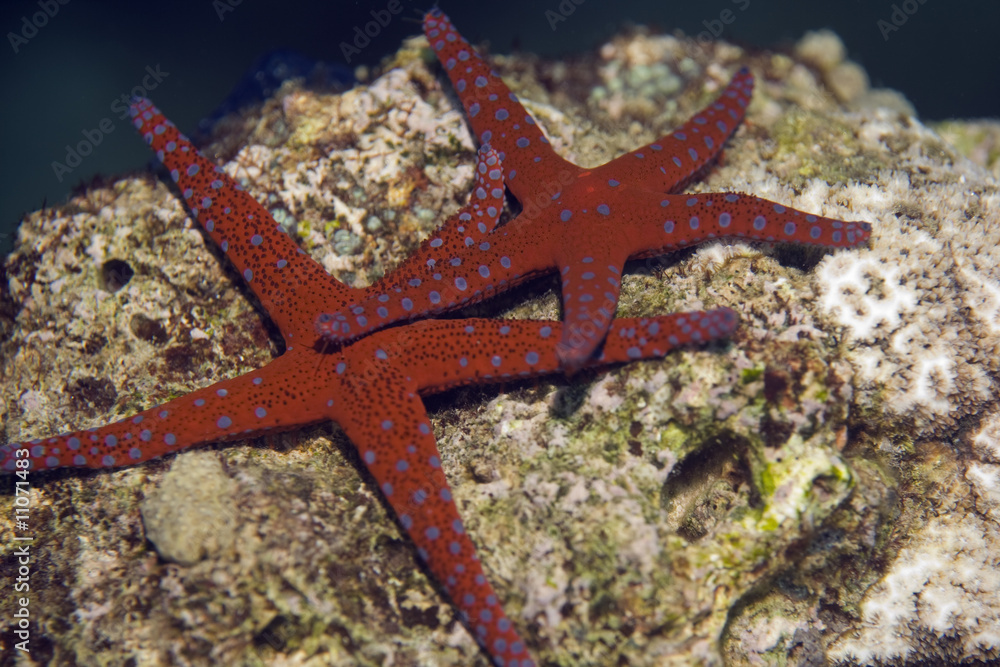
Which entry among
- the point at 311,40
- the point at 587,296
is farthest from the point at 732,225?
the point at 311,40

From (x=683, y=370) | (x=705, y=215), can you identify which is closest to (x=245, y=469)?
(x=683, y=370)

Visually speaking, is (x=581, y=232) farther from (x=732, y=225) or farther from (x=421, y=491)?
(x=421, y=491)

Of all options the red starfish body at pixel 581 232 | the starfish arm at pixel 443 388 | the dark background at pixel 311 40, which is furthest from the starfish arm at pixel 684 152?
the dark background at pixel 311 40

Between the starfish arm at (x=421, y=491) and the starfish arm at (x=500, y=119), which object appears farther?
the starfish arm at (x=500, y=119)

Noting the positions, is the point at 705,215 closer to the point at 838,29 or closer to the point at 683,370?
the point at 683,370

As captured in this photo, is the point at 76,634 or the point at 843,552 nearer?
the point at 76,634

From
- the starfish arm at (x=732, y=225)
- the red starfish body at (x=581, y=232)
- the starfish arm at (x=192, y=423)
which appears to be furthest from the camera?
the starfish arm at (x=732, y=225)

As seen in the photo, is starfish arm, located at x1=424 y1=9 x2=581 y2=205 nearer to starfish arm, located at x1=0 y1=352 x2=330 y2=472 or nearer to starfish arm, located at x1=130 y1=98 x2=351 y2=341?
starfish arm, located at x1=130 y1=98 x2=351 y2=341

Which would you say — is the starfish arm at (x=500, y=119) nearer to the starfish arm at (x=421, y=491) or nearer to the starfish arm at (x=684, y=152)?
the starfish arm at (x=684, y=152)

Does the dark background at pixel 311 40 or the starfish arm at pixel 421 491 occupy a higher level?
the dark background at pixel 311 40
